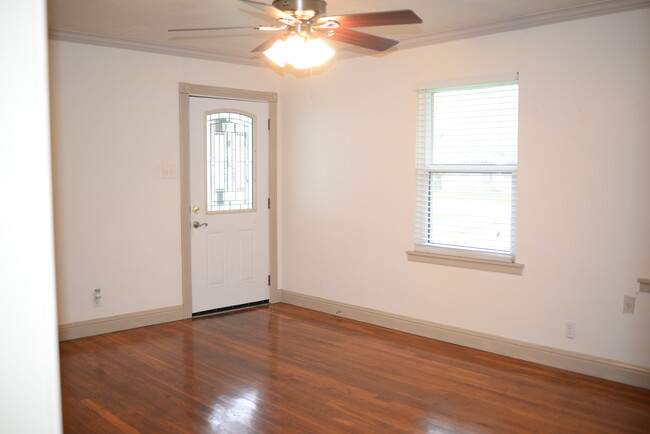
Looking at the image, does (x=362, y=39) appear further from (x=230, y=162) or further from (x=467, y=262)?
(x=230, y=162)

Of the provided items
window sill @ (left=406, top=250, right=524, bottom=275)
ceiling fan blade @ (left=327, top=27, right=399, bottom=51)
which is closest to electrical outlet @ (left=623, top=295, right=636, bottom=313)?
window sill @ (left=406, top=250, right=524, bottom=275)

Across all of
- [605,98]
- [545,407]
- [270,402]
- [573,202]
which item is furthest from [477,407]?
[605,98]

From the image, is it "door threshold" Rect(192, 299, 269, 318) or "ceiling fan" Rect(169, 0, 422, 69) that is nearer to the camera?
"ceiling fan" Rect(169, 0, 422, 69)

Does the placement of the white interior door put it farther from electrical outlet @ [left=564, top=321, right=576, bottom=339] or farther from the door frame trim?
electrical outlet @ [left=564, top=321, right=576, bottom=339]

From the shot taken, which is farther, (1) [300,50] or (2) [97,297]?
(2) [97,297]

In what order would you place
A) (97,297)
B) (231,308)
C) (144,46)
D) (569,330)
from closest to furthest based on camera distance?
(569,330), (97,297), (144,46), (231,308)

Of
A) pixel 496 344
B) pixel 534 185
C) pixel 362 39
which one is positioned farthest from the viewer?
pixel 496 344

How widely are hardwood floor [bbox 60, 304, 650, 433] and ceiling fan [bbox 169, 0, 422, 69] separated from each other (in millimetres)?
2051

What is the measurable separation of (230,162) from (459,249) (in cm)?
247

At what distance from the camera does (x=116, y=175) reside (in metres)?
4.92

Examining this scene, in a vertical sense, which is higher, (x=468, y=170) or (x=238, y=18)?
(x=238, y=18)

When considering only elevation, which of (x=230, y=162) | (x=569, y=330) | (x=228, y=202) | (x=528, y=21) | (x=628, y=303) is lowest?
(x=569, y=330)

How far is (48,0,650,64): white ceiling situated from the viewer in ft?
12.2

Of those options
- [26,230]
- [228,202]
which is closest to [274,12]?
[26,230]
